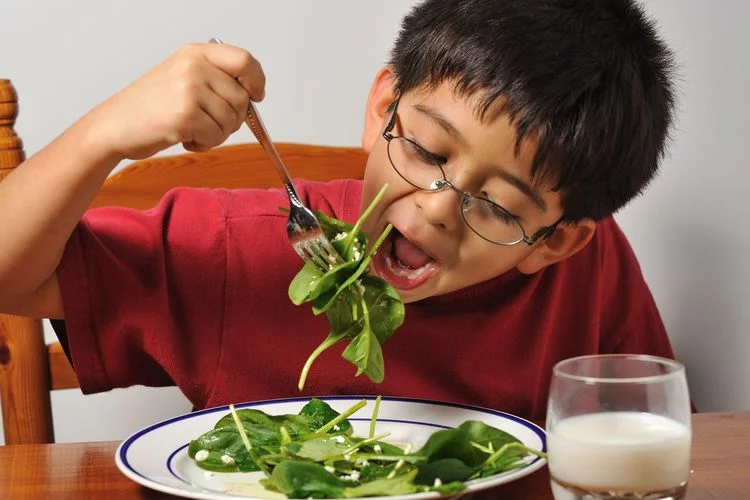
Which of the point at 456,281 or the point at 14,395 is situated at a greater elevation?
the point at 456,281

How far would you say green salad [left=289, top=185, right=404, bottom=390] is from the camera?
3.11ft

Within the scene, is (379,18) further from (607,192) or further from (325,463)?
(325,463)

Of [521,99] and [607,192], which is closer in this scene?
[521,99]

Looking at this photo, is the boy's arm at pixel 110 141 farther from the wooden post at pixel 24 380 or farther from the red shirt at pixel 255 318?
the wooden post at pixel 24 380

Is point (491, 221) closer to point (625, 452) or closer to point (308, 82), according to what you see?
point (625, 452)

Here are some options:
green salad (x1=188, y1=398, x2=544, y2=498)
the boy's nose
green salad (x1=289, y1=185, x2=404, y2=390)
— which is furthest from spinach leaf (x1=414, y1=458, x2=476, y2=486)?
the boy's nose

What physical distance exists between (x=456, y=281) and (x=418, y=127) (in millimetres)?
211

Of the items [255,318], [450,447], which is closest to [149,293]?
[255,318]

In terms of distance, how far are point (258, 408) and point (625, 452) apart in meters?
0.46

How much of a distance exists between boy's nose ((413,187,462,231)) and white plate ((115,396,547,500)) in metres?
0.20

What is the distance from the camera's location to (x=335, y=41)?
1.92m

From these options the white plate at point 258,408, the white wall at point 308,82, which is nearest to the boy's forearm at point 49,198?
the white plate at point 258,408

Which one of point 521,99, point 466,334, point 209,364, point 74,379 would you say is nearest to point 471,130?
point 521,99

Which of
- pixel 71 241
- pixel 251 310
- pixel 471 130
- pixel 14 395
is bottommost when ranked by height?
pixel 14 395
